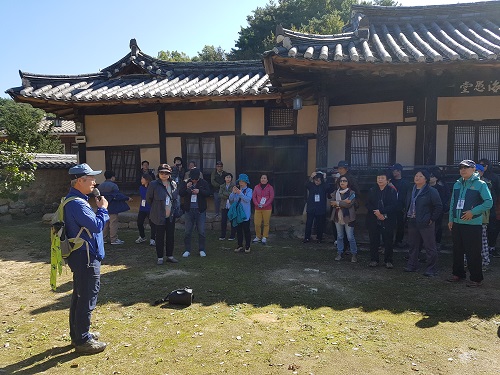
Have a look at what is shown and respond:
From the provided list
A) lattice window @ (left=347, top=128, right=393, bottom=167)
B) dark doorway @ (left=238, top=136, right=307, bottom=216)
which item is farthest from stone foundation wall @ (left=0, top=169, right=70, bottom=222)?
lattice window @ (left=347, top=128, right=393, bottom=167)

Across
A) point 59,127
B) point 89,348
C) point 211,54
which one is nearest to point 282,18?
point 211,54

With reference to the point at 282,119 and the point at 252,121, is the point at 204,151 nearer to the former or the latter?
the point at 252,121

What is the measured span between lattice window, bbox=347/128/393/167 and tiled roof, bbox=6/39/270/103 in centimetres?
293

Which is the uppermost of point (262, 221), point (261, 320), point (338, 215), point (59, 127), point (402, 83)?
point (59, 127)

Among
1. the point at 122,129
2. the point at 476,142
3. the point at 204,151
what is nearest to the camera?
the point at 476,142

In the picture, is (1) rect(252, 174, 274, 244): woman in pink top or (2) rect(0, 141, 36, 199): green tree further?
(2) rect(0, 141, 36, 199): green tree

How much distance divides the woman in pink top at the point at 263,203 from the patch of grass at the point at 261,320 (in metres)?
1.73

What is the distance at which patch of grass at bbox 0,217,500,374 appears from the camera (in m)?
3.78

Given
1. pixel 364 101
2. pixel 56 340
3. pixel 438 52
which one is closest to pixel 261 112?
pixel 364 101

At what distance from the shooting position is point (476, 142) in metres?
9.26

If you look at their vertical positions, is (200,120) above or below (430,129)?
above

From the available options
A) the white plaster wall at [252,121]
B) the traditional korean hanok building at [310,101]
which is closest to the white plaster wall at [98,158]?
the traditional korean hanok building at [310,101]

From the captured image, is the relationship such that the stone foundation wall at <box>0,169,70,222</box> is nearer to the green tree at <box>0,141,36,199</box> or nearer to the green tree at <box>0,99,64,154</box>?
the green tree at <box>0,141,36,199</box>

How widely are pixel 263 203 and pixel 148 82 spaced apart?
291 inches
